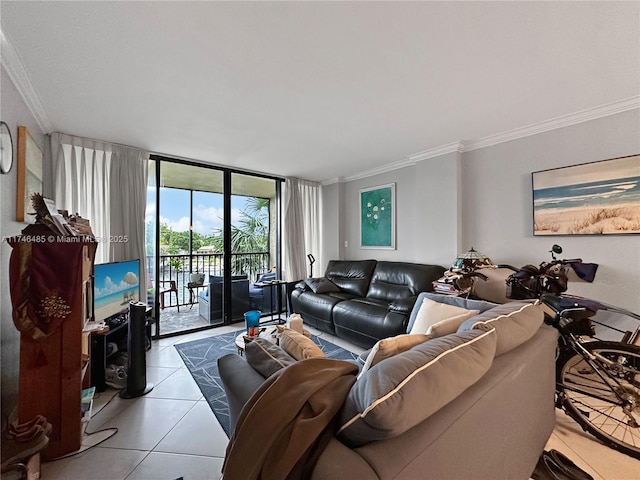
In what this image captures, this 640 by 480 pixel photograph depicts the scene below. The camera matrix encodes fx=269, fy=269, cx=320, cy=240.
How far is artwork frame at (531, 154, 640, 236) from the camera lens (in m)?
2.30

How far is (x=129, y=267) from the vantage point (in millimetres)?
2885

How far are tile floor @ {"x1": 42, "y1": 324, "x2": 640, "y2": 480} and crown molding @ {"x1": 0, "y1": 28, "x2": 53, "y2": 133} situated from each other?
8.05 ft

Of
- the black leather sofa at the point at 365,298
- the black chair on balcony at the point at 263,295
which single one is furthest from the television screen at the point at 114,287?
the black leather sofa at the point at 365,298

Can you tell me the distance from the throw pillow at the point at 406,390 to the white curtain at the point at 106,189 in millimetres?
3365

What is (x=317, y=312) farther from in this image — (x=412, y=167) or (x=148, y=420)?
(x=412, y=167)

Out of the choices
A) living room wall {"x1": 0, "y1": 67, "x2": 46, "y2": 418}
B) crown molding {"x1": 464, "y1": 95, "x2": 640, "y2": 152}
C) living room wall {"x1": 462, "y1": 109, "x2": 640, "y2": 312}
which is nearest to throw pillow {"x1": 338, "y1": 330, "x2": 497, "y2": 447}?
living room wall {"x1": 0, "y1": 67, "x2": 46, "y2": 418}

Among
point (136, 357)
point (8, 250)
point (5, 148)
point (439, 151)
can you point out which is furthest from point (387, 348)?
point (439, 151)

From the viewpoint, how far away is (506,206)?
9.95ft

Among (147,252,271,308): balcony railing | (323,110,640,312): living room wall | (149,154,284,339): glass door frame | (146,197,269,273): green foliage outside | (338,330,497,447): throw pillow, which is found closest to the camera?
(338,330,497,447): throw pillow

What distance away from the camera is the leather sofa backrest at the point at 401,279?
10.8ft

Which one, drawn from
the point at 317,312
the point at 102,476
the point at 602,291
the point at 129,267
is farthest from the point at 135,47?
the point at 602,291

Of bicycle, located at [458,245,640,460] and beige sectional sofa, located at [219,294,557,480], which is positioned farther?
bicycle, located at [458,245,640,460]

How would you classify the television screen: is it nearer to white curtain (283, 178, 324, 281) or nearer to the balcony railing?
the balcony railing

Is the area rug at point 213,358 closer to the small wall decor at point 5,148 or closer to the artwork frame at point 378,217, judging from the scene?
the artwork frame at point 378,217
